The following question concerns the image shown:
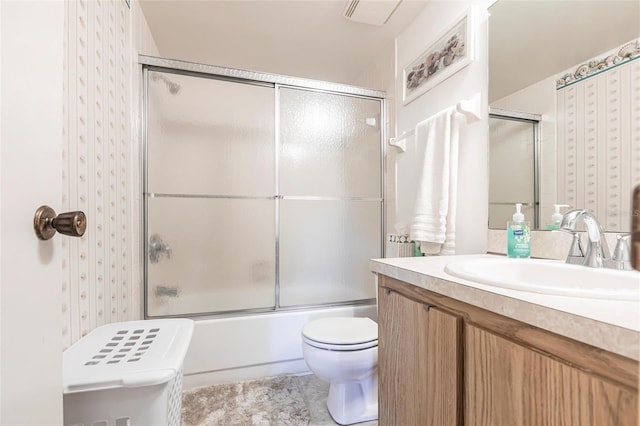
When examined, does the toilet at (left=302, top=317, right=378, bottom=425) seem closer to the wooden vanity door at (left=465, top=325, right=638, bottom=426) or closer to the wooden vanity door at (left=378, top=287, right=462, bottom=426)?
the wooden vanity door at (left=378, top=287, right=462, bottom=426)

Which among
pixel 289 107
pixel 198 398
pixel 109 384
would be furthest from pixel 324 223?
pixel 109 384

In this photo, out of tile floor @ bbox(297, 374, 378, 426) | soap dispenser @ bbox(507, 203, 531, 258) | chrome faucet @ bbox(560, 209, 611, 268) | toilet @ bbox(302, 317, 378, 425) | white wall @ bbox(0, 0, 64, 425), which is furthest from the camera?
tile floor @ bbox(297, 374, 378, 426)

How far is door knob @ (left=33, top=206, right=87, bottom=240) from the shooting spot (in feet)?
1.54

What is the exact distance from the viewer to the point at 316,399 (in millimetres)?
1566

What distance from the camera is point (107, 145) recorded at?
1.27 metres

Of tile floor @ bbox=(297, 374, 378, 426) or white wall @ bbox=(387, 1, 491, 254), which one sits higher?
white wall @ bbox=(387, 1, 491, 254)

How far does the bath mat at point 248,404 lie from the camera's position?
54.6 inches

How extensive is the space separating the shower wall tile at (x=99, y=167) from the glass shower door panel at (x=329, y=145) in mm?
891

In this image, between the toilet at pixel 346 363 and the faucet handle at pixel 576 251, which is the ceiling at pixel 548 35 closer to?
the faucet handle at pixel 576 251

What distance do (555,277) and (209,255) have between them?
1.75 m

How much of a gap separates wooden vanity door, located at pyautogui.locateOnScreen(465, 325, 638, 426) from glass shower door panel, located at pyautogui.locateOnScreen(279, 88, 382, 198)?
152cm

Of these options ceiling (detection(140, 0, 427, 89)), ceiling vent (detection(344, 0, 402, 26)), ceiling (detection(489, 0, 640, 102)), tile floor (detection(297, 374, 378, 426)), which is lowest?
tile floor (detection(297, 374, 378, 426))

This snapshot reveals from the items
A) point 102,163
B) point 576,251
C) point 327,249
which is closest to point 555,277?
point 576,251

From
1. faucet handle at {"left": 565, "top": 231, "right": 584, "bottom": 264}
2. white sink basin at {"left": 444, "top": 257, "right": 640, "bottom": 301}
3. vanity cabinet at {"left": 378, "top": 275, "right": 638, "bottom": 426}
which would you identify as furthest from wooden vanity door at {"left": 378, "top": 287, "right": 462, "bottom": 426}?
faucet handle at {"left": 565, "top": 231, "right": 584, "bottom": 264}
